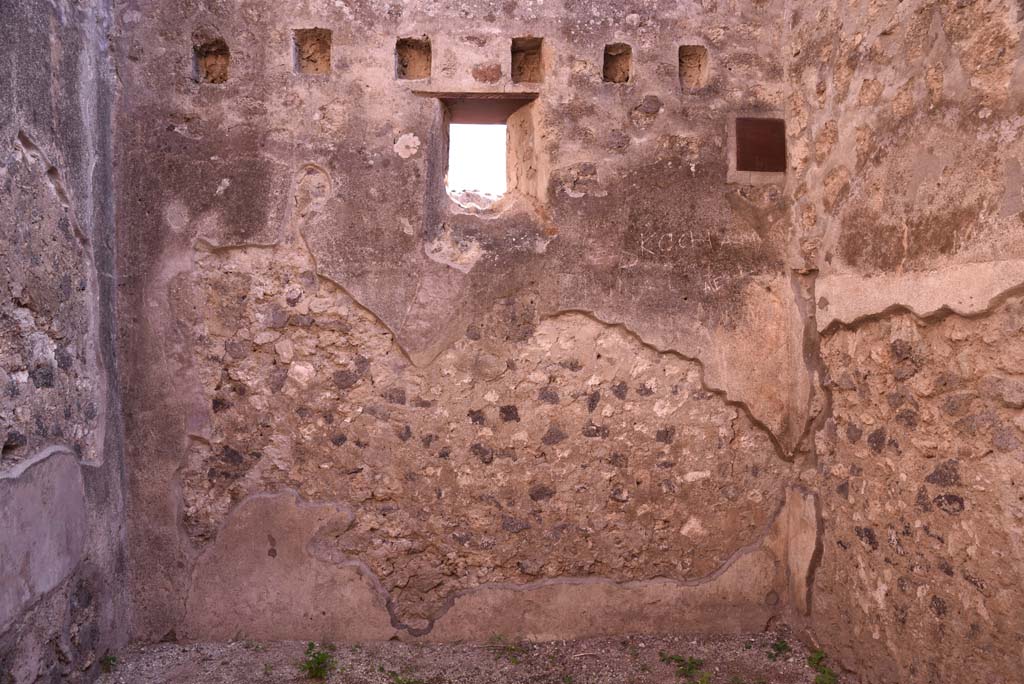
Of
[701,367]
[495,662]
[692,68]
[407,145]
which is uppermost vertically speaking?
[692,68]

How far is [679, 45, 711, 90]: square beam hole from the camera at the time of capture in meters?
3.12

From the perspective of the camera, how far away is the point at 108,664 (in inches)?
109

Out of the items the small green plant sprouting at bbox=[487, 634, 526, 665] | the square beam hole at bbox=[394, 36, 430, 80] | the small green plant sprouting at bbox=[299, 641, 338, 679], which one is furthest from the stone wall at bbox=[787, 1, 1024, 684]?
the small green plant sprouting at bbox=[299, 641, 338, 679]

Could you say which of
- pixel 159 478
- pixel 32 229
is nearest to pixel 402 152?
pixel 32 229

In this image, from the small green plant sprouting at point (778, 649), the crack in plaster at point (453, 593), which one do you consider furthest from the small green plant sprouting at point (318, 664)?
the small green plant sprouting at point (778, 649)

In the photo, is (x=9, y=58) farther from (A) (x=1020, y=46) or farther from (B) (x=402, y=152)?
(A) (x=1020, y=46)

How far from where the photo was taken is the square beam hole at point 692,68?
3121 millimetres

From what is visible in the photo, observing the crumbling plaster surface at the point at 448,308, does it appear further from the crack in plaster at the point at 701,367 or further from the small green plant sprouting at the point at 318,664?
the small green plant sprouting at the point at 318,664

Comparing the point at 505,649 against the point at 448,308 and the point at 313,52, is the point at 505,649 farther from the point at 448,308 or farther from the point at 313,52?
the point at 313,52

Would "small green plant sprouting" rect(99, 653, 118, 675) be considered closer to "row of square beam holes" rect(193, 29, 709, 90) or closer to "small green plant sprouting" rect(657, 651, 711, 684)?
"small green plant sprouting" rect(657, 651, 711, 684)

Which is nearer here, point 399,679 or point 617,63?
point 399,679

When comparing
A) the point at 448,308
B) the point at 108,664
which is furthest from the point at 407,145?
the point at 108,664

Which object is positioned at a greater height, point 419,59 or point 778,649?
point 419,59

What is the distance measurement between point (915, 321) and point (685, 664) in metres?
1.57
